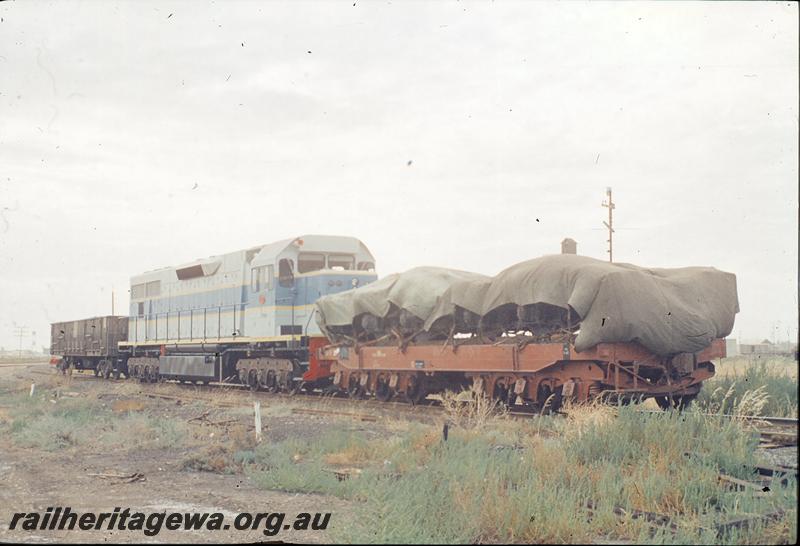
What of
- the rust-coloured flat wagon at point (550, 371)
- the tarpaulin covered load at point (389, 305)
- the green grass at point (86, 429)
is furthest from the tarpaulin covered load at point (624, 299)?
the green grass at point (86, 429)

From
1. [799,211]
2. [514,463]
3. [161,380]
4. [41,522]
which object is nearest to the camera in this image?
[799,211]

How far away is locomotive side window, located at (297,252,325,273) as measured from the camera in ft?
68.8

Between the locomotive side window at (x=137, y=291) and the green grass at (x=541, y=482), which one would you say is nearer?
the green grass at (x=541, y=482)

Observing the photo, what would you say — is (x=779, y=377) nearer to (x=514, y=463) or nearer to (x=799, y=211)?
(x=514, y=463)

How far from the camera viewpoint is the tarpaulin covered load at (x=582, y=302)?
12008mm

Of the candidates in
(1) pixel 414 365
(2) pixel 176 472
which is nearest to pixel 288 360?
(1) pixel 414 365

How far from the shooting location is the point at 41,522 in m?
6.91

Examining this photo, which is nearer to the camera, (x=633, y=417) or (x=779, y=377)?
A: (x=633, y=417)

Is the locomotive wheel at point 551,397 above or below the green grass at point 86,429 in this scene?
above

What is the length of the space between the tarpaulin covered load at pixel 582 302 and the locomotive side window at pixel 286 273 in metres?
4.92

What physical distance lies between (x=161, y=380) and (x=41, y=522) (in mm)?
24569

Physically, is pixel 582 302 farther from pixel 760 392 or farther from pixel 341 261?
pixel 341 261

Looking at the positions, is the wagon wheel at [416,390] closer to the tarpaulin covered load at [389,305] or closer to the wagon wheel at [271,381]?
the tarpaulin covered load at [389,305]

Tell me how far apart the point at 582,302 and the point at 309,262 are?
34.8 feet
